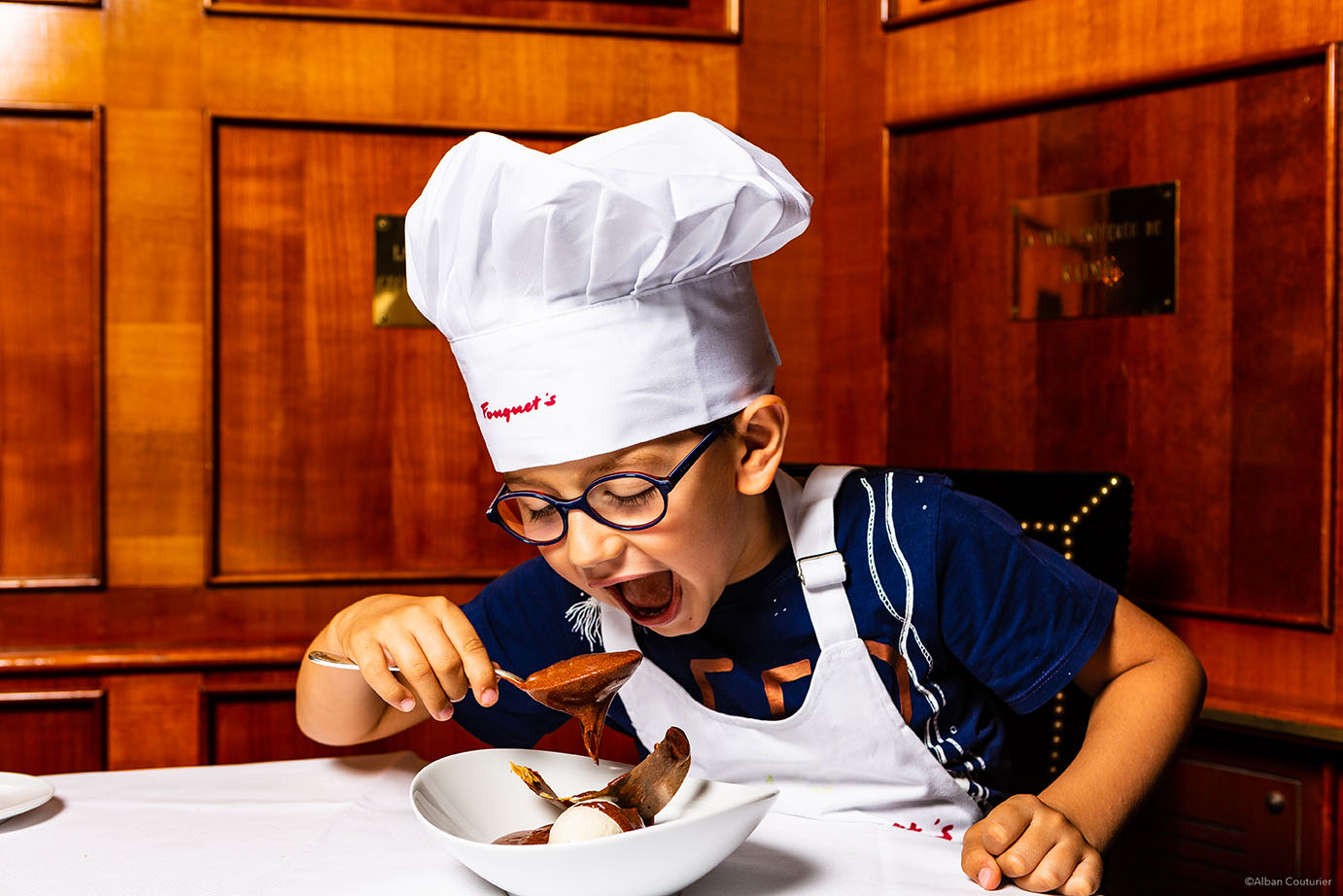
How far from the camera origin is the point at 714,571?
992 mm

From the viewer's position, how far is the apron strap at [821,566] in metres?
1.08

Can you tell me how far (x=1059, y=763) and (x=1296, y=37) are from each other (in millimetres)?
1071

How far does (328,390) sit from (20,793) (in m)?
1.07

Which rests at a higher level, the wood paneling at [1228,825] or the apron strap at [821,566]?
the apron strap at [821,566]

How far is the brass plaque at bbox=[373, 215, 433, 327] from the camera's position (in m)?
1.92

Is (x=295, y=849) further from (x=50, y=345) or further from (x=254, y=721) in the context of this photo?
(x=50, y=345)

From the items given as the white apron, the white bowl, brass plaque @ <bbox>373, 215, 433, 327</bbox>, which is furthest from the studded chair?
brass plaque @ <bbox>373, 215, 433, 327</bbox>

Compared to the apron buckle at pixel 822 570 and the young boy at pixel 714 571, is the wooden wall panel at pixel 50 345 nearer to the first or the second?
the young boy at pixel 714 571

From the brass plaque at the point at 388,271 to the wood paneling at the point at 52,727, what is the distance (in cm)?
78

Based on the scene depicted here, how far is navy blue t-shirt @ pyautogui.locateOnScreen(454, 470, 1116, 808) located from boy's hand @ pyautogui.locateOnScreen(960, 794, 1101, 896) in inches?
10.8

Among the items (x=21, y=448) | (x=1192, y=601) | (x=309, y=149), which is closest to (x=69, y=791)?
(x=21, y=448)

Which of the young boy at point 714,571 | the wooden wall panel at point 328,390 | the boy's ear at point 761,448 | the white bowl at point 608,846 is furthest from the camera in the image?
the wooden wall panel at point 328,390

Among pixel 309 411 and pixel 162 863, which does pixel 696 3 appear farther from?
pixel 162 863

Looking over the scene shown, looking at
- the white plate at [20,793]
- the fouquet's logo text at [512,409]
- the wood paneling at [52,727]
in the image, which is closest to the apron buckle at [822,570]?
the fouquet's logo text at [512,409]
